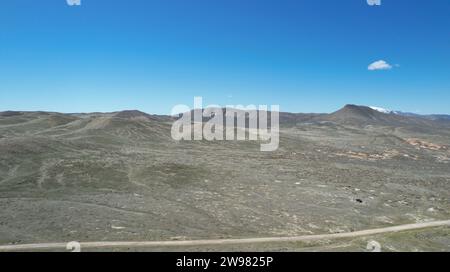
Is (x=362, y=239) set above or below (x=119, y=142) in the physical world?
below

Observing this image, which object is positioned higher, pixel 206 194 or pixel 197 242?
pixel 206 194

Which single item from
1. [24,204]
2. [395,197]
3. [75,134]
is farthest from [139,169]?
[75,134]

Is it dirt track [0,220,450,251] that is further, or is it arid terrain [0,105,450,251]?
arid terrain [0,105,450,251]

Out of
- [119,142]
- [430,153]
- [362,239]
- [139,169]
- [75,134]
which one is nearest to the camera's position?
[362,239]

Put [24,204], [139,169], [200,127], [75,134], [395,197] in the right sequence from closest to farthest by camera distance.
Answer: [24,204], [395,197], [139,169], [75,134], [200,127]

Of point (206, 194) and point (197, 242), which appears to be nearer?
point (197, 242)

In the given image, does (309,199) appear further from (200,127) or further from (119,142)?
(200,127)

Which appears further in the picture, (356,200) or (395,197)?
(395,197)

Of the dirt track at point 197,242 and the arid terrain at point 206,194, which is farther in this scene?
the arid terrain at point 206,194
